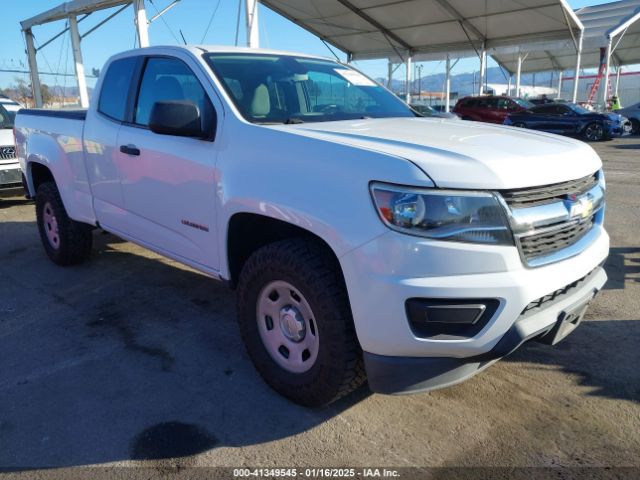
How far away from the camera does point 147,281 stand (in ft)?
15.9

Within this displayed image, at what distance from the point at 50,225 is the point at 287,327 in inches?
145

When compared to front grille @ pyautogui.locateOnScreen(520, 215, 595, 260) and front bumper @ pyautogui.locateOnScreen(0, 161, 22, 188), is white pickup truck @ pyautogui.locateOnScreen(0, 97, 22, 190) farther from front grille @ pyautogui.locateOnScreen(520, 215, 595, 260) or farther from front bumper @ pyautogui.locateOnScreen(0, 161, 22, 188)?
front grille @ pyautogui.locateOnScreen(520, 215, 595, 260)

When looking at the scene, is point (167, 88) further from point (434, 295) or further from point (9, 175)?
point (9, 175)

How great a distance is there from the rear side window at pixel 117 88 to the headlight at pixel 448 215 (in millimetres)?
2660

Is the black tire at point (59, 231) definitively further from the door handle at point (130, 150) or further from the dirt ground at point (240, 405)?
the door handle at point (130, 150)

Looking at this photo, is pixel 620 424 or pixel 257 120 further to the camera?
pixel 257 120

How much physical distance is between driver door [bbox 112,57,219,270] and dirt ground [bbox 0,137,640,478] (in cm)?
69

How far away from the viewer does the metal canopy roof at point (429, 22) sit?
22.2 m

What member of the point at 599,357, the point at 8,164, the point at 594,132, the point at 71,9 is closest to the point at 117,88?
the point at 599,357

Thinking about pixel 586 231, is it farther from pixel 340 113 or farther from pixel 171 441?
pixel 171 441

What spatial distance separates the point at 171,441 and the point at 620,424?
7.32 feet

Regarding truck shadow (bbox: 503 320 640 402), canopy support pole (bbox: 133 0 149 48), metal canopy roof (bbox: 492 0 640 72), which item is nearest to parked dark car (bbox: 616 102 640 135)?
metal canopy roof (bbox: 492 0 640 72)

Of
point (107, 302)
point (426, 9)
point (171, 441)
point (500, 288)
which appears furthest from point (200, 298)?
point (426, 9)

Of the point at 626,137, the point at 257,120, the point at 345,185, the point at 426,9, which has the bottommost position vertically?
the point at 626,137
